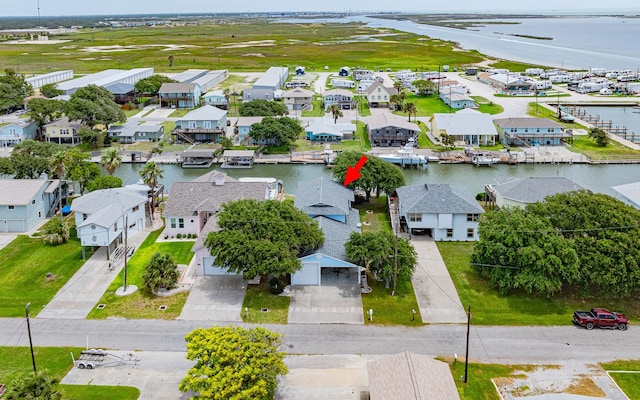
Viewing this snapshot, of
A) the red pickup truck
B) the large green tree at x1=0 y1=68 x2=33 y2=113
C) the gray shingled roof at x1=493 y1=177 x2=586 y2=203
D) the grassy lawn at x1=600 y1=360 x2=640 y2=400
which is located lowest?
the grassy lawn at x1=600 y1=360 x2=640 y2=400

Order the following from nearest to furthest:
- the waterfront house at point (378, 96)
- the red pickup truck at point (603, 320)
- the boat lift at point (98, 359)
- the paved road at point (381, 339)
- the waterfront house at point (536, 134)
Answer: the boat lift at point (98, 359) → the paved road at point (381, 339) → the red pickup truck at point (603, 320) → the waterfront house at point (536, 134) → the waterfront house at point (378, 96)

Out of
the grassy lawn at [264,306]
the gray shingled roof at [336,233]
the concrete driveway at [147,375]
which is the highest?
the gray shingled roof at [336,233]

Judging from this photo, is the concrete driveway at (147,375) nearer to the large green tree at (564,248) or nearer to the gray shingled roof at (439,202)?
the large green tree at (564,248)

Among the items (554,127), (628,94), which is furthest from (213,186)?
(628,94)

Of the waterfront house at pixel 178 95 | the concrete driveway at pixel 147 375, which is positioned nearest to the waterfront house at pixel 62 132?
the waterfront house at pixel 178 95

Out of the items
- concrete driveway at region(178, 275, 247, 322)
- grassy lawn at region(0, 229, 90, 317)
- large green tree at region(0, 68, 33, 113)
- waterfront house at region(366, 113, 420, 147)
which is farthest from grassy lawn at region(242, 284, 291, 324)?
large green tree at region(0, 68, 33, 113)

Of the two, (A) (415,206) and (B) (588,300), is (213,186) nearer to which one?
(A) (415,206)

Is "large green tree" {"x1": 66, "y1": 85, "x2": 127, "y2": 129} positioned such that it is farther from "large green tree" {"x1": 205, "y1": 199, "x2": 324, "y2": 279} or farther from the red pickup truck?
the red pickup truck
